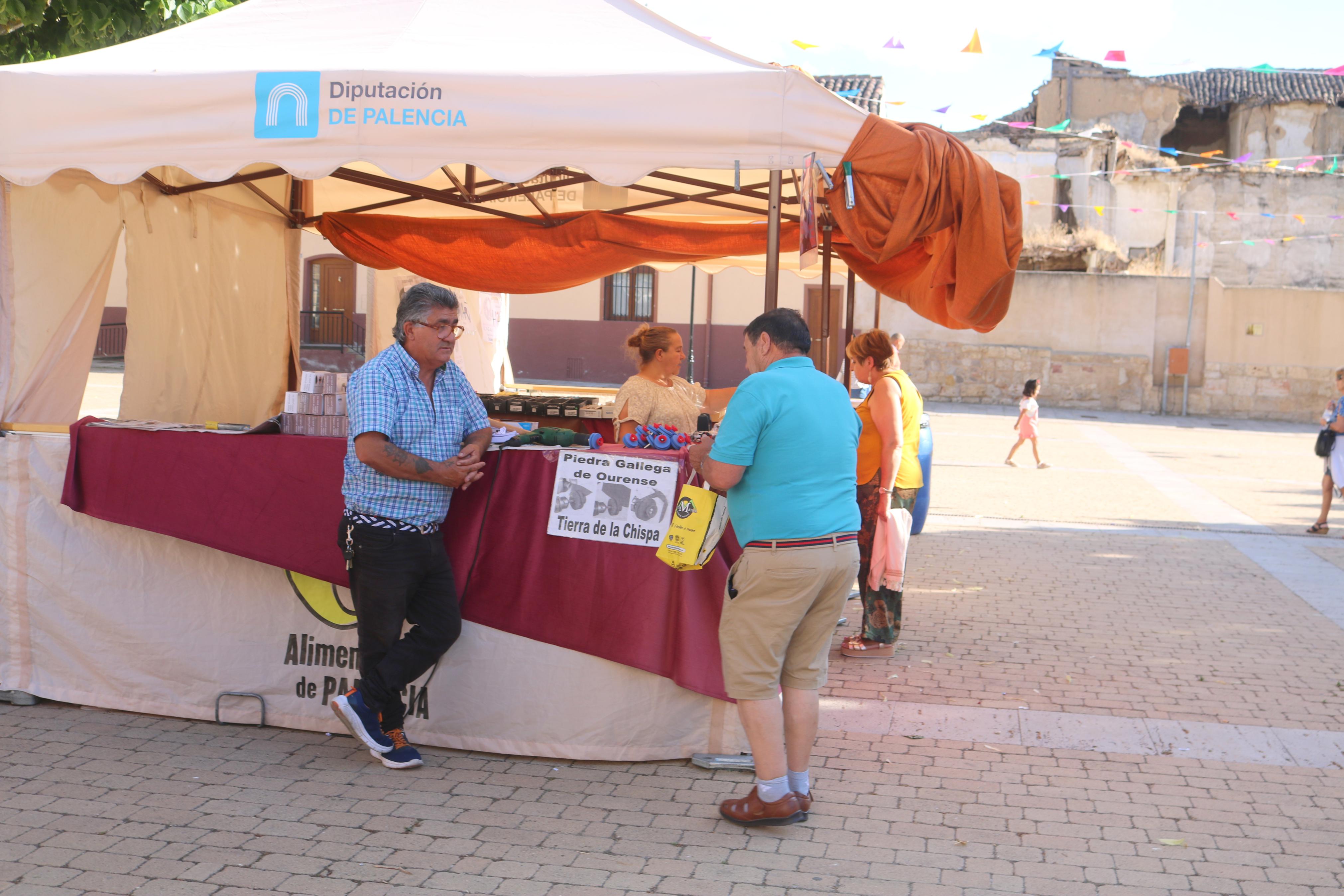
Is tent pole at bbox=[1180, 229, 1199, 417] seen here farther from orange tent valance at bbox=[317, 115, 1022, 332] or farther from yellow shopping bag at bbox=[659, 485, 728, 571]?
yellow shopping bag at bbox=[659, 485, 728, 571]

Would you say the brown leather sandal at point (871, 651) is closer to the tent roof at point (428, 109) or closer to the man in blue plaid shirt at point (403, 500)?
the man in blue plaid shirt at point (403, 500)

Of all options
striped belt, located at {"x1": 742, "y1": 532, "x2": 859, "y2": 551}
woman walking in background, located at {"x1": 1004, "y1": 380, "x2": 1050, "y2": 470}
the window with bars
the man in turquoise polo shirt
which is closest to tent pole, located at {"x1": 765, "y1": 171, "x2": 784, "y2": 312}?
the man in turquoise polo shirt

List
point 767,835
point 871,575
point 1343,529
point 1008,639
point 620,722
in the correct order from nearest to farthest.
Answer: point 767,835 < point 620,722 < point 871,575 < point 1008,639 < point 1343,529

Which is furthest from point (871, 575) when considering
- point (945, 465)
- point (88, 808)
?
point (945, 465)

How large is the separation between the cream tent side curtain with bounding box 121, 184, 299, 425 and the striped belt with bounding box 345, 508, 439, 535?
2.72 m

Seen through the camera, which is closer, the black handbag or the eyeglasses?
the eyeglasses

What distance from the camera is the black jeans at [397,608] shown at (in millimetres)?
4051

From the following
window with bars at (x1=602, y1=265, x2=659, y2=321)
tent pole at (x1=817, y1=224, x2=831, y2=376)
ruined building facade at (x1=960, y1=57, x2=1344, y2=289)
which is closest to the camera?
tent pole at (x1=817, y1=224, x2=831, y2=376)

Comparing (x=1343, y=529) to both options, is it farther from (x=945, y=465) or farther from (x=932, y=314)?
(x=932, y=314)

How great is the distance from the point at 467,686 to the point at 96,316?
2703mm

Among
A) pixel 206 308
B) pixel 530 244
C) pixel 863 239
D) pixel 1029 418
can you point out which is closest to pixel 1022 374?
pixel 1029 418

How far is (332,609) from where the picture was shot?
183 inches

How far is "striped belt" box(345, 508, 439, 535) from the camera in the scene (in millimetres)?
4039

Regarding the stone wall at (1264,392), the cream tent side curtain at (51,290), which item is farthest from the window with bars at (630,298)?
the cream tent side curtain at (51,290)
